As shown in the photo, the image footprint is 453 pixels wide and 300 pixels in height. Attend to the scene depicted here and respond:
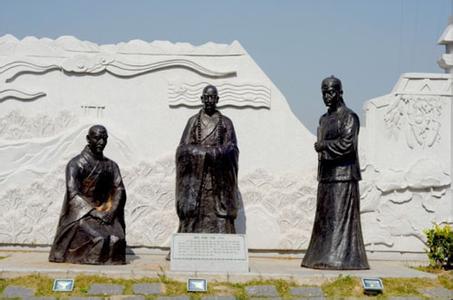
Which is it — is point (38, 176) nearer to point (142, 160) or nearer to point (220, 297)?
point (142, 160)

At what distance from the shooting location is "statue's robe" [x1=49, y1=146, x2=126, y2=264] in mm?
7043

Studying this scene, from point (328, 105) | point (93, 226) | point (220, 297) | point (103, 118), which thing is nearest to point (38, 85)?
point (103, 118)

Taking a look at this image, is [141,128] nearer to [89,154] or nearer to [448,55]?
[89,154]

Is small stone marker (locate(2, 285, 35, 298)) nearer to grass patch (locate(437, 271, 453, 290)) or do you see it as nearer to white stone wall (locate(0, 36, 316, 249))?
white stone wall (locate(0, 36, 316, 249))

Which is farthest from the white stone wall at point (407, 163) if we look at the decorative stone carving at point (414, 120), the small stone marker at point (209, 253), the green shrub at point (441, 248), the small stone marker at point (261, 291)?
the small stone marker at point (261, 291)

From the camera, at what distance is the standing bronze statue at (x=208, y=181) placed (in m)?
7.71

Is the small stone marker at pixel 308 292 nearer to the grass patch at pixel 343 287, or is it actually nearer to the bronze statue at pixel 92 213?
the grass patch at pixel 343 287

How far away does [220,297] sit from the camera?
19.5 ft

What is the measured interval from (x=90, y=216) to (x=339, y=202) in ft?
8.38

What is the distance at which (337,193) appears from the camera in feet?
23.6

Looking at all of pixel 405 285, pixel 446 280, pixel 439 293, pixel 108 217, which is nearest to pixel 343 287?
pixel 405 285

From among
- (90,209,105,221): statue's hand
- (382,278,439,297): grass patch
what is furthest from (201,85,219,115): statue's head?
(382,278,439,297): grass patch

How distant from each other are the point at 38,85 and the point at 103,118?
0.96 meters

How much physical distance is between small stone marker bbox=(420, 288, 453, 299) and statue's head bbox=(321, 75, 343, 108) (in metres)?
2.12
